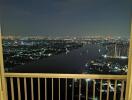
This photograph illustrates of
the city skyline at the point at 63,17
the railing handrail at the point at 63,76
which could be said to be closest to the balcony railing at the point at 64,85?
the railing handrail at the point at 63,76

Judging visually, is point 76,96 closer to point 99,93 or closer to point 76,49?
point 99,93

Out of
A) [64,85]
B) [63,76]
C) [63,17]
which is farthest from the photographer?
[63,17]

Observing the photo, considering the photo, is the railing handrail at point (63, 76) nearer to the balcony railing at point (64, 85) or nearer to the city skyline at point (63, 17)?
the balcony railing at point (64, 85)

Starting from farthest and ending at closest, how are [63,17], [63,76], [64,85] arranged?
[63,17], [64,85], [63,76]

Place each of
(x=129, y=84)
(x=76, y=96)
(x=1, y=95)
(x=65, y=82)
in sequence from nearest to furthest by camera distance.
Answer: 1. (x=129, y=84)
2. (x=1, y=95)
3. (x=65, y=82)
4. (x=76, y=96)

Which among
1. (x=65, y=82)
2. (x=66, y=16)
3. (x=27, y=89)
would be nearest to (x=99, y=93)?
(x=65, y=82)

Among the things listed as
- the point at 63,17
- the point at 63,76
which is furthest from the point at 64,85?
the point at 63,17

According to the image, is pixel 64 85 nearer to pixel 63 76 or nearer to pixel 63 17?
pixel 63 76
